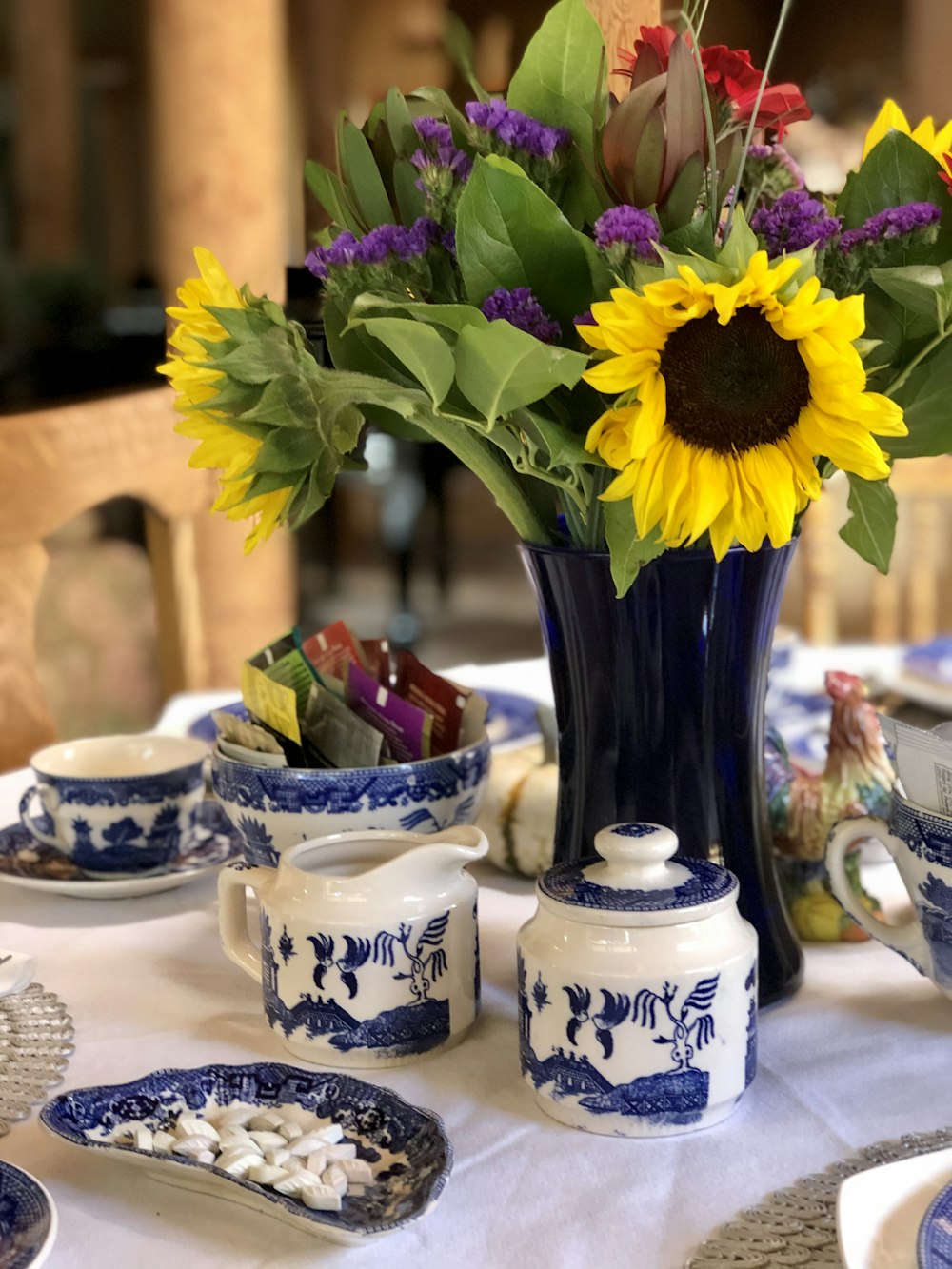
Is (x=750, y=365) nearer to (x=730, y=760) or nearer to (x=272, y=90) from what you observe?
(x=730, y=760)

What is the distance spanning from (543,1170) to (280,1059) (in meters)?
0.13

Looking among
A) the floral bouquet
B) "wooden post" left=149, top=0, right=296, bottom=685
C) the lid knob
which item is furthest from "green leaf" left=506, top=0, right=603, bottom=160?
"wooden post" left=149, top=0, right=296, bottom=685

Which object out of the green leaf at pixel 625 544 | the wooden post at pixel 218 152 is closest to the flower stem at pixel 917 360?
the green leaf at pixel 625 544

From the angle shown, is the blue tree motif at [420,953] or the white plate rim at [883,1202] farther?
the blue tree motif at [420,953]

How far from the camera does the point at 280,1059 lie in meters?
0.59

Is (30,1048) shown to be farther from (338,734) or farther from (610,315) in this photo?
(610,315)

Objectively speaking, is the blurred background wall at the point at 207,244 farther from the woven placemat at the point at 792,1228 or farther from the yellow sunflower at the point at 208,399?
the woven placemat at the point at 792,1228

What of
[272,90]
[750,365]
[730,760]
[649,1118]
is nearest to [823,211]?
[750,365]

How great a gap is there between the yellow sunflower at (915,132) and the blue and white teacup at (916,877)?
0.83 feet

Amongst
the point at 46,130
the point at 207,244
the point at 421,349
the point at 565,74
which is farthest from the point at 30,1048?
the point at 46,130

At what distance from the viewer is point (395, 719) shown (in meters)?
0.73

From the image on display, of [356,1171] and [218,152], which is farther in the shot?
[218,152]

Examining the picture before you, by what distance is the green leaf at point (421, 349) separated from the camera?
19.0 inches

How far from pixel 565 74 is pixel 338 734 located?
1.03 ft
